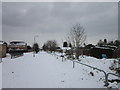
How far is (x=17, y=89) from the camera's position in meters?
6.49

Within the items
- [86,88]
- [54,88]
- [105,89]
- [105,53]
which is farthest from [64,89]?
[105,53]

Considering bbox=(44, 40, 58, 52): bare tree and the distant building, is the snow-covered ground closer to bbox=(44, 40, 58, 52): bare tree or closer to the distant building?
the distant building

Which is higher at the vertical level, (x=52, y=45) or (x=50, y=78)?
(x=52, y=45)

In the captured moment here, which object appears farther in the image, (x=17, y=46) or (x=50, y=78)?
(x=17, y=46)

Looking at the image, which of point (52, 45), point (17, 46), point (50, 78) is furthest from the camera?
point (52, 45)

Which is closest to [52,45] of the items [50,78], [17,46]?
[17,46]

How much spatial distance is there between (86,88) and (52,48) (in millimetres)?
79720

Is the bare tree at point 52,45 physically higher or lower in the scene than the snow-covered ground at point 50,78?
higher

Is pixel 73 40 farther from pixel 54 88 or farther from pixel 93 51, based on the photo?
pixel 54 88

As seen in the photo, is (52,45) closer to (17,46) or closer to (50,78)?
(17,46)

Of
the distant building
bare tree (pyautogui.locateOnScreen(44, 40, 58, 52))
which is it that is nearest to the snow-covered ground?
the distant building

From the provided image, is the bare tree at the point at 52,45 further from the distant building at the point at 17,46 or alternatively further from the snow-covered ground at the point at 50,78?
the snow-covered ground at the point at 50,78

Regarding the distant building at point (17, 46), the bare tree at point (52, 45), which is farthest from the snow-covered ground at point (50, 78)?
the bare tree at point (52, 45)

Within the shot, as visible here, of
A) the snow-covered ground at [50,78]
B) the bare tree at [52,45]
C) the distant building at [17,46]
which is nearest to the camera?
the snow-covered ground at [50,78]
